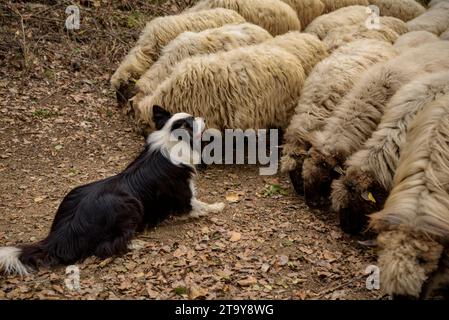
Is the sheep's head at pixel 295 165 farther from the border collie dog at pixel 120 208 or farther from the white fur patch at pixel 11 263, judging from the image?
the white fur patch at pixel 11 263

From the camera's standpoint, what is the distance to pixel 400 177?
12.8ft

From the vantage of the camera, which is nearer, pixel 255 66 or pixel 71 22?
pixel 255 66

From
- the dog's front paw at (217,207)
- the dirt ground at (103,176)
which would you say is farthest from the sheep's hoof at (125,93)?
the dog's front paw at (217,207)

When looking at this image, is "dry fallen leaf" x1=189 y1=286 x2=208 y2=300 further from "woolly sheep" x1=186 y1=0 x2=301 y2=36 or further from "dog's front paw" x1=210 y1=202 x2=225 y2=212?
"woolly sheep" x1=186 y1=0 x2=301 y2=36

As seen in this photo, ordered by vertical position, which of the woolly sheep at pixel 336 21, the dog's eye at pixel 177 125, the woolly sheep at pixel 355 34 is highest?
the woolly sheep at pixel 336 21

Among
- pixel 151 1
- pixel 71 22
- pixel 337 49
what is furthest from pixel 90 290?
pixel 151 1

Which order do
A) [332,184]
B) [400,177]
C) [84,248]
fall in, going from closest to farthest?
[400,177] → [84,248] → [332,184]

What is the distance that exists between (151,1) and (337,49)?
17.2 ft

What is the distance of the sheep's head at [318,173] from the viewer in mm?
5047

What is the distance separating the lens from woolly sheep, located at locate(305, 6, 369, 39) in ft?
26.6

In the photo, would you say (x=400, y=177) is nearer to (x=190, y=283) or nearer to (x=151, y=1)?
(x=190, y=283)

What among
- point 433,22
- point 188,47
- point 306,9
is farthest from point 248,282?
point 433,22

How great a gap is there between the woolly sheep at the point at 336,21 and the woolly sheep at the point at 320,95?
68.9 inches

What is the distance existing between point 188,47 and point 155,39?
918mm
